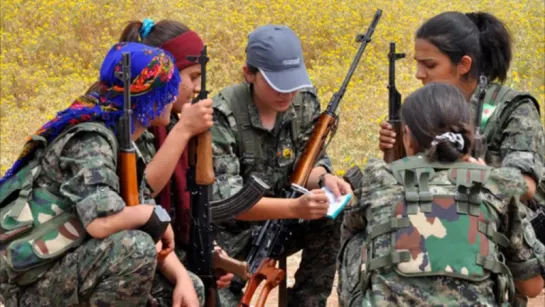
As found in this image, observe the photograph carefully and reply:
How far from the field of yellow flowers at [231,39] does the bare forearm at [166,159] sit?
6267 mm

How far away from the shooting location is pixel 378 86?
11.1 m

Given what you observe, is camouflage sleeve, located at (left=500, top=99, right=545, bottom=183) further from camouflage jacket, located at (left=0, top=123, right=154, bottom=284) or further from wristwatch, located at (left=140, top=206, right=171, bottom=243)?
camouflage jacket, located at (left=0, top=123, right=154, bottom=284)

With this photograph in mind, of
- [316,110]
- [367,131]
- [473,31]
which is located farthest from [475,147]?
[367,131]

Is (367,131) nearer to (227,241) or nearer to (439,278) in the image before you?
(227,241)

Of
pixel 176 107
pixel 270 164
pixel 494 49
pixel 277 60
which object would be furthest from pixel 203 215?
pixel 494 49

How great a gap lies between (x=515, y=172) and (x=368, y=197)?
501mm

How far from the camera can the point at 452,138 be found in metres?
3.07

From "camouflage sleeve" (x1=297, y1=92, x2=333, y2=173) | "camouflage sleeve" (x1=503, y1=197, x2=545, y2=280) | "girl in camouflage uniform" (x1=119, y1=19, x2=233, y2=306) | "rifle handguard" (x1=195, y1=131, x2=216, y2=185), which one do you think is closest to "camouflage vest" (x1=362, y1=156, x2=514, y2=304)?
"camouflage sleeve" (x1=503, y1=197, x2=545, y2=280)

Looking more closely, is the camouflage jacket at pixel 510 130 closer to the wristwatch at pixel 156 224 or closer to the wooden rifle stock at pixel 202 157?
the wooden rifle stock at pixel 202 157

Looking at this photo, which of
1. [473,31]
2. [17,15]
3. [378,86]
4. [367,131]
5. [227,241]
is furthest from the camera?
[17,15]

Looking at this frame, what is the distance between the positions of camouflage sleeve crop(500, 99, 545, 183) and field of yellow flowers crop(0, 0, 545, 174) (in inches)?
232

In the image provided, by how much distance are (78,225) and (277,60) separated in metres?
1.29

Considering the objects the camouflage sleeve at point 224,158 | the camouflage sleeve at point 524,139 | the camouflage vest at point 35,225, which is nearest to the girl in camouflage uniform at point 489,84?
the camouflage sleeve at point 524,139

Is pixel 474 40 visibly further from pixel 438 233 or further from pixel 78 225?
pixel 78 225
